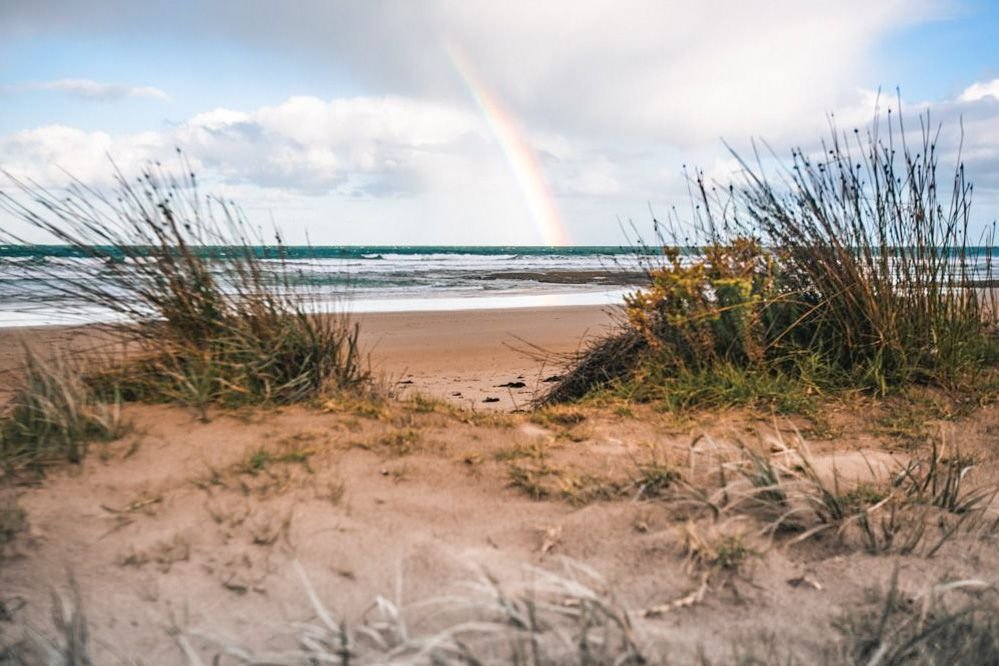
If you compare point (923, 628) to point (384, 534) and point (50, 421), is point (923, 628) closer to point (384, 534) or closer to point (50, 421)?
point (384, 534)

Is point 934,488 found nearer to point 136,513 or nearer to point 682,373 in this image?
point 682,373

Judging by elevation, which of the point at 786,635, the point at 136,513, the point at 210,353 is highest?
the point at 210,353

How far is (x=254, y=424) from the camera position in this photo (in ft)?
11.6

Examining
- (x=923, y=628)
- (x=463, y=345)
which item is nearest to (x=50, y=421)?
(x=923, y=628)

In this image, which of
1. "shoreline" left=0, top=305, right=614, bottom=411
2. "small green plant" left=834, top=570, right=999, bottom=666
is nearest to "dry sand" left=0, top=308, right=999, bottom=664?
"small green plant" left=834, top=570, right=999, bottom=666

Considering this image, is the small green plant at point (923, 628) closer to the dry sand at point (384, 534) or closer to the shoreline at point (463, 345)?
the dry sand at point (384, 534)

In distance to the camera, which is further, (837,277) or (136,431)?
(837,277)

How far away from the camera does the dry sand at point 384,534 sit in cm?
221

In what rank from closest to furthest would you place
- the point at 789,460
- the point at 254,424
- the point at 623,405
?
the point at 789,460, the point at 254,424, the point at 623,405

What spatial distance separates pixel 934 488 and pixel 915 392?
174 centimetres

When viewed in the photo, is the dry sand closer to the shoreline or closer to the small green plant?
the small green plant

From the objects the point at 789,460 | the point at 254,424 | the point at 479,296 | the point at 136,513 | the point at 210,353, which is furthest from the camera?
the point at 479,296

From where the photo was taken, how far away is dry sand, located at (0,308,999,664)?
2.21 m

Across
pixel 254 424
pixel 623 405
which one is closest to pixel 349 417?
pixel 254 424
